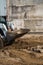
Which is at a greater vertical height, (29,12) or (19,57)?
(19,57)

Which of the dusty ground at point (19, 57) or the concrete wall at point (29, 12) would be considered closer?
the dusty ground at point (19, 57)

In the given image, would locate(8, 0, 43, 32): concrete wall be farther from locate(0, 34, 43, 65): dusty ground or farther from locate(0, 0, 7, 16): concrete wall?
locate(0, 34, 43, 65): dusty ground

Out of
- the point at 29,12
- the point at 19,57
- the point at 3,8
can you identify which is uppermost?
the point at 19,57

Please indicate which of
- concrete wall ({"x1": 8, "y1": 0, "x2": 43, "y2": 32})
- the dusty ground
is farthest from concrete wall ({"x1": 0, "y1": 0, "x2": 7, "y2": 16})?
the dusty ground

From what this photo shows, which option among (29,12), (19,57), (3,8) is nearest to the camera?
(19,57)

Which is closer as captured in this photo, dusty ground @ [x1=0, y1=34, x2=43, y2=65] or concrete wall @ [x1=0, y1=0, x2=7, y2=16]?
dusty ground @ [x1=0, y1=34, x2=43, y2=65]

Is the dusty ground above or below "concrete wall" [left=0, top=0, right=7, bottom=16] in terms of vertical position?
above

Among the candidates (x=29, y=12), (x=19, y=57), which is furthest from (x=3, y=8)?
(x=19, y=57)

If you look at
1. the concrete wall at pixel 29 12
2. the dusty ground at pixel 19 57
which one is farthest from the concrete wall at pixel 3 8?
the dusty ground at pixel 19 57

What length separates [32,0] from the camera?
705cm

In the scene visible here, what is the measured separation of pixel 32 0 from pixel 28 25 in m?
0.94

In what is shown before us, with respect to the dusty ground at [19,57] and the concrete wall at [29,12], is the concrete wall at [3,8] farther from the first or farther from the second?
the dusty ground at [19,57]

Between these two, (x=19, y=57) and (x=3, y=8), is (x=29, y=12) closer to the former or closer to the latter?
(x=3, y=8)

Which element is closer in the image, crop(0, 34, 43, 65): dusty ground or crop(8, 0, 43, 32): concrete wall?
crop(0, 34, 43, 65): dusty ground
